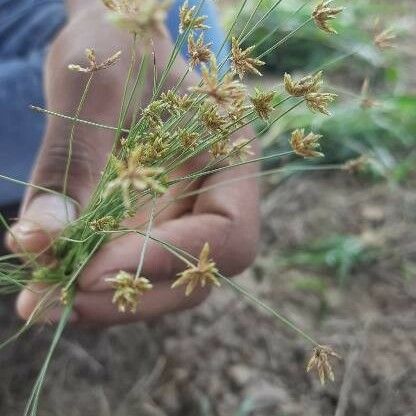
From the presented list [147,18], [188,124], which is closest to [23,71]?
[188,124]

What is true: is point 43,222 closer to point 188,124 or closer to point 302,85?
point 188,124

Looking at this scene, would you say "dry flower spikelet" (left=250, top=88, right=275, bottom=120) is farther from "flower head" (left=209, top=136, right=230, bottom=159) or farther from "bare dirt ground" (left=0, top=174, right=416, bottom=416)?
"bare dirt ground" (left=0, top=174, right=416, bottom=416)

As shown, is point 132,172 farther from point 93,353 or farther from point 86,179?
point 93,353

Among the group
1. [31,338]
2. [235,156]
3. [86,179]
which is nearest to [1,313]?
[31,338]

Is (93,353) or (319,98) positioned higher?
(319,98)

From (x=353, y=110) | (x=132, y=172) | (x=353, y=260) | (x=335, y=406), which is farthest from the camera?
(x=353, y=110)

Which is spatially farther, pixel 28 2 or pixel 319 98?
pixel 28 2

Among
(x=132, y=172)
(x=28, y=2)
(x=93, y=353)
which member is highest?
(x=132, y=172)

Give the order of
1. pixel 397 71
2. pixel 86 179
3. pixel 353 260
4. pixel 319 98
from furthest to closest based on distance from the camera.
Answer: pixel 397 71 < pixel 353 260 < pixel 86 179 < pixel 319 98
